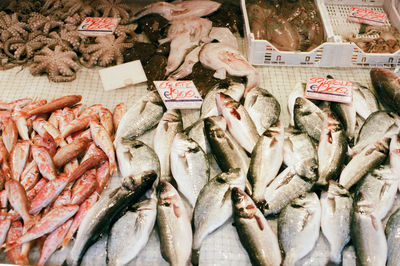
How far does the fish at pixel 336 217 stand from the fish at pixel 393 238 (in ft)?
0.87

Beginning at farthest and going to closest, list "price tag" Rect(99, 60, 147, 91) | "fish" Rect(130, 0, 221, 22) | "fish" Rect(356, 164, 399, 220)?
"fish" Rect(130, 0, 221, 22) → "price tag" Rect(99, 60, 147, 91) → "fish" Rect(356, 164, 399, 220)

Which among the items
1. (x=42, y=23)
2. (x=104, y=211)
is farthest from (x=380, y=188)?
(x=42, y=23)

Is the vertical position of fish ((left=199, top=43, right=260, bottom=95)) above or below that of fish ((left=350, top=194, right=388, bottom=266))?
above

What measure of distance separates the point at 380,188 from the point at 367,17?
2583 mm

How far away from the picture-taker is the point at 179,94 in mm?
3502

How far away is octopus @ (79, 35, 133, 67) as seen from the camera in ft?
13.2

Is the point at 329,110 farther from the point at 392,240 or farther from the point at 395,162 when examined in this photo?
the point at 392,240

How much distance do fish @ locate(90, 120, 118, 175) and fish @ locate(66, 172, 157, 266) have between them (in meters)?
0.32

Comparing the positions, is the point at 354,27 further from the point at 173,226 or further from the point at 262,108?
the point at 173,226

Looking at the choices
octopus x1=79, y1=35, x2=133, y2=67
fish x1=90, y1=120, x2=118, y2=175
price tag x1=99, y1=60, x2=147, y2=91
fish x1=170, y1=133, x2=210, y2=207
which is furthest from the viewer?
octopus x1=79, y1=35, x2=133, y2=67

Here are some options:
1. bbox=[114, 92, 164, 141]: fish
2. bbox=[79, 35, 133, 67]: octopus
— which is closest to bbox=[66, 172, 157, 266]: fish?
bbox=[114, 92, 164, 141]: fish

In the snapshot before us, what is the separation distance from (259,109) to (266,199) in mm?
Result: 985

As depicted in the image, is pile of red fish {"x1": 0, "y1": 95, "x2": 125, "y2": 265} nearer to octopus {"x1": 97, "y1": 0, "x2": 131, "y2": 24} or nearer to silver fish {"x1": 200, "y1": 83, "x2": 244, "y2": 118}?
silver fish {"x1": 200, "y1": 83, "x2": 244, "y2": 118}

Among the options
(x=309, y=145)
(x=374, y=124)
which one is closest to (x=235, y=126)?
(x=309, y=145)
